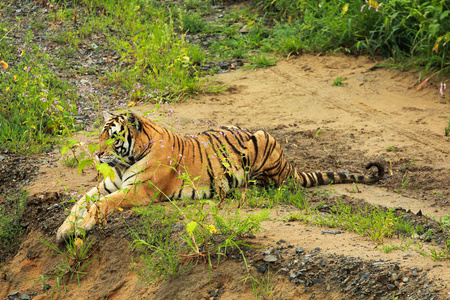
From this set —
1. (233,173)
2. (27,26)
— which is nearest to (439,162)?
(233,173)

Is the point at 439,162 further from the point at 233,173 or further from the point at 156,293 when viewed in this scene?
the point at 156,293

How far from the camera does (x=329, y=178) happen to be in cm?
543

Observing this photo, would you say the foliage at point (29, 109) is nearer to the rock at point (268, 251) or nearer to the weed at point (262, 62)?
the rock at point (268, 251)

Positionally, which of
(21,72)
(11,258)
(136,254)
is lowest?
(11,258)

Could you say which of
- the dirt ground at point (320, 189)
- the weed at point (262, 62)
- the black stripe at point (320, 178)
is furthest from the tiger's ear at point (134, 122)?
the weed at point (262, 62)

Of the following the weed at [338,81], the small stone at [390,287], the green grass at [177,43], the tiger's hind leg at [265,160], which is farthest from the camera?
the weed at [338,81]

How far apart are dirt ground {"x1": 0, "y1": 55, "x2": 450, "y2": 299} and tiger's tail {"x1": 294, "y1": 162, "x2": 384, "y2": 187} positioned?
10cm

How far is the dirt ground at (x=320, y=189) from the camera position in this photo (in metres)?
3.46

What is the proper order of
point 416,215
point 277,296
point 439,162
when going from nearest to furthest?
point 277,296, point 416,215, point 439,162

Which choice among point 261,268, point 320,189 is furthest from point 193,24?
point 261,268

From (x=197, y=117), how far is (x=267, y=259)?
3.82 meters

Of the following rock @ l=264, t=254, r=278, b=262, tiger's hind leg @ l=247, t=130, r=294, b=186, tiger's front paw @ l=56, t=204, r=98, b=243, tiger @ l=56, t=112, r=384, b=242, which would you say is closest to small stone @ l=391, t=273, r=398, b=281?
rock @ l=264, t=254, r=278, b=262

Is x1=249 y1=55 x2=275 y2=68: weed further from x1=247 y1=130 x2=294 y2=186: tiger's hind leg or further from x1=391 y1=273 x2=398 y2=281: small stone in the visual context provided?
x1=391 y1=273 x2=398 y2=281: small stone

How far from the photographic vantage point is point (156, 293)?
3.78 meters
